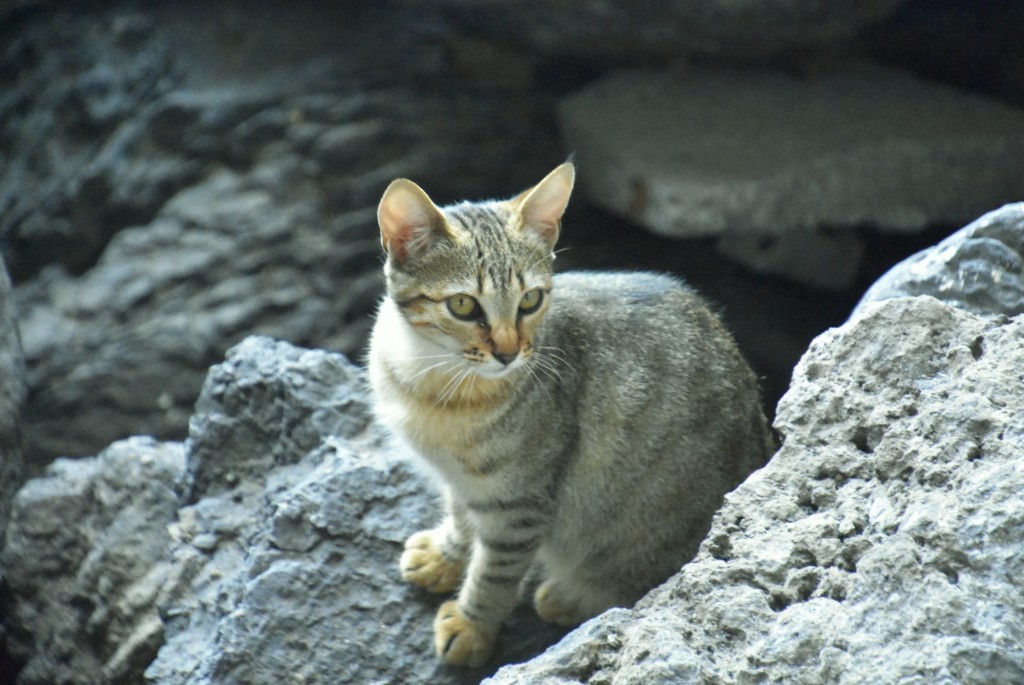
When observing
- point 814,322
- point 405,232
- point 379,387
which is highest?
point 405,232

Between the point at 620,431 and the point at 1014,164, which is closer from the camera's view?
the point at 620,431

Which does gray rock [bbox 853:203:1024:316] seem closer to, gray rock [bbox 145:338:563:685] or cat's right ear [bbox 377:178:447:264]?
cat's right ear [bbox 377:178:447:264]

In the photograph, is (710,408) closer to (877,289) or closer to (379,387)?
(877,289)

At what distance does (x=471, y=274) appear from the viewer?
9.75 ft

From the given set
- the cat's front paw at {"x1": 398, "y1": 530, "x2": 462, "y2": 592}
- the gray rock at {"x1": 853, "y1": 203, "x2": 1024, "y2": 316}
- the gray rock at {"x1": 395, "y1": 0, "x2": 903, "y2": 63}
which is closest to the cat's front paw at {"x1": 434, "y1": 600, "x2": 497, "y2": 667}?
the cat's front paw at {"x1": 398, "y1": 530, "x2": 462, "y2": 592}

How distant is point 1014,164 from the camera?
508cm

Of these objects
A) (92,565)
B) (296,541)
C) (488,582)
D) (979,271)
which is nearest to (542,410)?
(488,582)

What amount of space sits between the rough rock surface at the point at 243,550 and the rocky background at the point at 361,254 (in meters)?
0.01

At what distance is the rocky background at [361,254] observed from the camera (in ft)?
8.87

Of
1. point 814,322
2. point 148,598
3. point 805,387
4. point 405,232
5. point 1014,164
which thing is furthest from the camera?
point 814,322

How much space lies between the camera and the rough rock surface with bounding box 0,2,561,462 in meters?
5.25

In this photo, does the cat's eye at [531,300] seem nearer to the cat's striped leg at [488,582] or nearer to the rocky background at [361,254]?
the cat's striped leg at [488,582]

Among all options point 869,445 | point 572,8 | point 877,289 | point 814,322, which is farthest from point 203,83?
point 869,445

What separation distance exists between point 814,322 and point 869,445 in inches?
128
